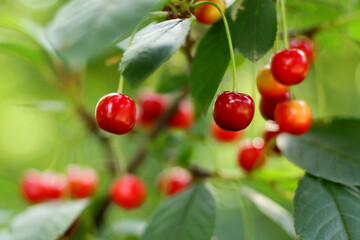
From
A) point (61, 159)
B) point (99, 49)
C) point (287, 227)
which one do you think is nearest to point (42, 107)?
point (61, 159)

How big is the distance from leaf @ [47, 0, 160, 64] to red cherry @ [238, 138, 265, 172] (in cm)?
80

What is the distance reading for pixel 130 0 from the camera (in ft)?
1.51

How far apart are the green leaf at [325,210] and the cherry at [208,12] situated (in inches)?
14.4

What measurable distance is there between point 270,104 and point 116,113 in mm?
370

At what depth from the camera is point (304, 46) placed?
1036 millimetres

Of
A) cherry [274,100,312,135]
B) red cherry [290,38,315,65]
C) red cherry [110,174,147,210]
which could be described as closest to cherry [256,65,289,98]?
cherry [274,100,312,135]

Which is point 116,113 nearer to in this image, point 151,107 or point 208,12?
point 208,12

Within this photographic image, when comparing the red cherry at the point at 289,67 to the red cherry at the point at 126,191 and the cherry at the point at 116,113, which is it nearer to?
the cherry at the point at 116,113

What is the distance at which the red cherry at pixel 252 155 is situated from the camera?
1.19m

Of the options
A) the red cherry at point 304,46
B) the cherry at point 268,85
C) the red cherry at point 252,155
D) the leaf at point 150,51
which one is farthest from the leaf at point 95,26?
the red cherry at point 252,155

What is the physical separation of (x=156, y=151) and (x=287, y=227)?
459mm

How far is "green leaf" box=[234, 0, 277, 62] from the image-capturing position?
29.0 inches

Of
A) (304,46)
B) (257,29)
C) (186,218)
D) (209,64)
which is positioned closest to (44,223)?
(186,218)

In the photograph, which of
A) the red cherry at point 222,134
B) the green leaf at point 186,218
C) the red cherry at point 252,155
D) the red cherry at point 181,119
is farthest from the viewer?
the red cherry at point 222,134
